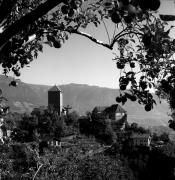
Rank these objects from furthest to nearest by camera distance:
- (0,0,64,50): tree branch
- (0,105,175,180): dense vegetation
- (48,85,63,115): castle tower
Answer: (48,85,63,115): castle tower < (0,105,175,180): dense vegetation < (0,0,64,50): tree branch

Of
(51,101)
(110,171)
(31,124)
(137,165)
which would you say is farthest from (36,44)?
(51,101)

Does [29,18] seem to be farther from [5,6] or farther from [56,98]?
[56,98]

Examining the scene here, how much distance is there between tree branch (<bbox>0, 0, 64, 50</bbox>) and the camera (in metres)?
2.32

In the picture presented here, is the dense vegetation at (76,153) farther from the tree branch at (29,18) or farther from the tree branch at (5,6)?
the tree branch at (5,6)

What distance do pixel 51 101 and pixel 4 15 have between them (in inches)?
4511

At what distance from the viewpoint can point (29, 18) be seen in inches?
96.5

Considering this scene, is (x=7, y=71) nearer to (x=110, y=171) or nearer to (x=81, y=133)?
(x=110, y=171)

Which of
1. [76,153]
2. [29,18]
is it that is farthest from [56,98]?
[29,18]

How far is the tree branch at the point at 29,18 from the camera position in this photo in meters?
2.32

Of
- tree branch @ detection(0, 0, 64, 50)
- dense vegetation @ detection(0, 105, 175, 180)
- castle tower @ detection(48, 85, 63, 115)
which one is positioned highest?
tree branch @ detection(0, 0, 64, 50)

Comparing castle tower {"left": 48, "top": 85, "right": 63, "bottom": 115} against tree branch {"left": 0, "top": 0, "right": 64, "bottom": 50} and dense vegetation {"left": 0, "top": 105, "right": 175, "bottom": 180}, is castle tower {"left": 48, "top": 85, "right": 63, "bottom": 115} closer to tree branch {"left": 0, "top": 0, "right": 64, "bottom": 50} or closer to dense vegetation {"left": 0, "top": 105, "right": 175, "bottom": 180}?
dense vegetation {"left": 0, "top": 105, "right": 175, "bottom": 180}

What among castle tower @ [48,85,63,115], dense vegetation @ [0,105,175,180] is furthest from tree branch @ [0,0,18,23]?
castle tower @ [48,85,63,115]

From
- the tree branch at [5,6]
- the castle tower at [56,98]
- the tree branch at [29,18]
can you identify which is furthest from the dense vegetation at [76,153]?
the castle tower at [56,98]

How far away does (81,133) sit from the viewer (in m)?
70.2
